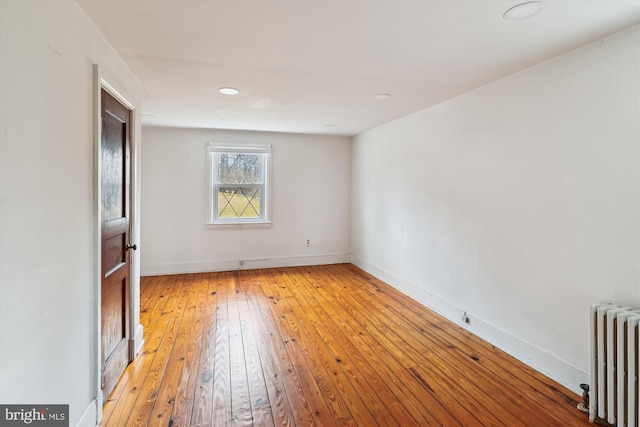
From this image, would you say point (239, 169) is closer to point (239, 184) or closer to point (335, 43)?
point (239, 184)

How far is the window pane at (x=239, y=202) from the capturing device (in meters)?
5.34

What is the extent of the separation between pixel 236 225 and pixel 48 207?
13.2 feet

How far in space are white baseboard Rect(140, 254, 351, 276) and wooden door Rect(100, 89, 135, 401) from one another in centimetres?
276

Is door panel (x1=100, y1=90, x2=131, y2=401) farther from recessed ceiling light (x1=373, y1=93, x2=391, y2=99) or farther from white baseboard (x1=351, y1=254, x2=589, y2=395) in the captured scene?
white baseboard (x1=351, y1=254, x2=589, y2=395)

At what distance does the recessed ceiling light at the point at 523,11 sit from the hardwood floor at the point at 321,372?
7.58 ft

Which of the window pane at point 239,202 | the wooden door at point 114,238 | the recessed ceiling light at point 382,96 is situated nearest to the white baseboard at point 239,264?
the window pane at point 239,202

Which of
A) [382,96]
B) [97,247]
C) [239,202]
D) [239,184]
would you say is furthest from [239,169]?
[97,247]

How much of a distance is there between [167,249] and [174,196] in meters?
0.87

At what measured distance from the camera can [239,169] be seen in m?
5.39

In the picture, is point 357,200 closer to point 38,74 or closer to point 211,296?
point 211,296

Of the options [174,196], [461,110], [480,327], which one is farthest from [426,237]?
[174,196]

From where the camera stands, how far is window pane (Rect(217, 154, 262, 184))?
17.4ft

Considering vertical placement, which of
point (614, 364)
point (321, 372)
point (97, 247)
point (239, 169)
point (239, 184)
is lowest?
point (321, 372)

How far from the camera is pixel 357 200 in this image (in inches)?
221
